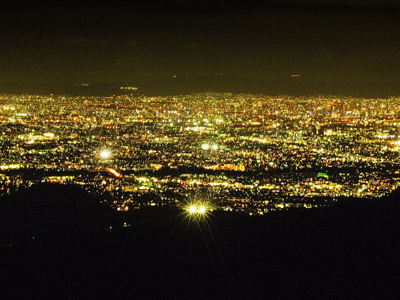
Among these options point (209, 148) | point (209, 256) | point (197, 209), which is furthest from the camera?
point (209, 148)

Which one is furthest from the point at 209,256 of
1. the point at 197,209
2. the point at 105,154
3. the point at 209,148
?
the point at 209,148

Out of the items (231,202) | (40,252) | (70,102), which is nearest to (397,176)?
(231,202)

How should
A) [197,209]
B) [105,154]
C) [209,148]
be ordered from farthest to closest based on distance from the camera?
[209,148], [105,154], [197,209]

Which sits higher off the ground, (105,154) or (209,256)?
(105,154)

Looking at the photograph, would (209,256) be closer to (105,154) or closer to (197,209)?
(197,209)

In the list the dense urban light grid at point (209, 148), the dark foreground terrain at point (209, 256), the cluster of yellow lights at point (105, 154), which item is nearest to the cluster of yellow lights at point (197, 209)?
the dense urban light grid at point (209, 148)

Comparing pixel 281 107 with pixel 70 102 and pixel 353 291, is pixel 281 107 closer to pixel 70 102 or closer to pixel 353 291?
pixel 70 102

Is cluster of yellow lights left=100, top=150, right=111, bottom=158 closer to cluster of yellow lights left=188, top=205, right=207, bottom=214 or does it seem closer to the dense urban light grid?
the dense urban light grid

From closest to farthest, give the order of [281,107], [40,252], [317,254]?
[317,254]
[40,252]
[281,107]
